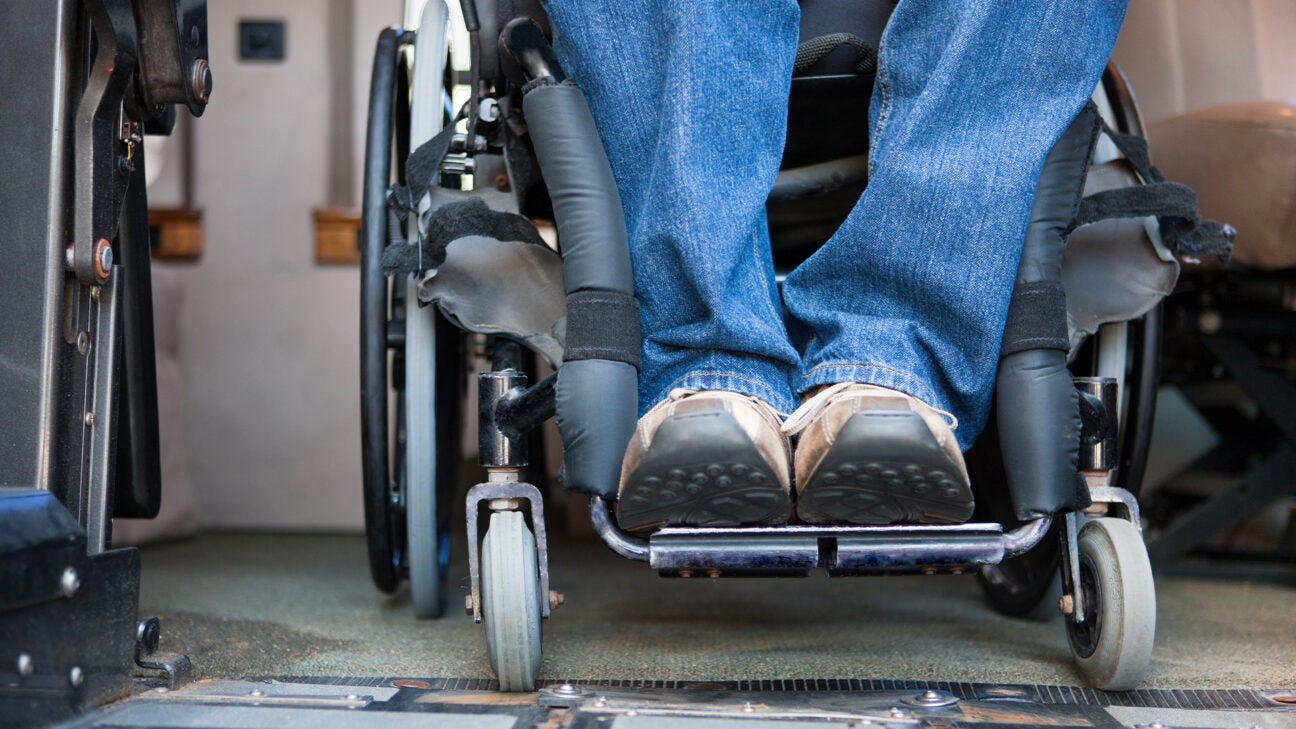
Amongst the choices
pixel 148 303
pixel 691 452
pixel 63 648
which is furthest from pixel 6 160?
pixel 691 452

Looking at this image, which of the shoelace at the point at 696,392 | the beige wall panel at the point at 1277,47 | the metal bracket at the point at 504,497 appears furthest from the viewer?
the beige wall panel at the point at 1277,47

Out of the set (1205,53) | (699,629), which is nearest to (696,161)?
(699,629)

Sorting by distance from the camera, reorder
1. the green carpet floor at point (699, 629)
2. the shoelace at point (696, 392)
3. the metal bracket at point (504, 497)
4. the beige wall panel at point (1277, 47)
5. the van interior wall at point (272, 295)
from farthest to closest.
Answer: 1. the van interior wall at point (272, 295)
2. the beige wall panel at point (1277, 47)
3. the green carpet floor at point (699, 629)
4. the metal bracket at point (504, 497)
5. the shoelace at point (696, 392)

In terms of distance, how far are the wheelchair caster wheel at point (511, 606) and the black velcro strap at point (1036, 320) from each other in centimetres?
44

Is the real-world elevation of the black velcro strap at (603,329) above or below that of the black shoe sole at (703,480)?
above

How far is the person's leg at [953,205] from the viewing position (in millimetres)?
875

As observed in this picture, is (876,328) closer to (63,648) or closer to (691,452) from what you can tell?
(691,452)

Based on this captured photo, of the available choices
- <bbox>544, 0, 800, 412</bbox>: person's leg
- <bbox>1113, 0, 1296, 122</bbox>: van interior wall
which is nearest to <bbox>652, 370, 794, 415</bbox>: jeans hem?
<bbox>544, 0, 800, 412</bbox>: person's leg

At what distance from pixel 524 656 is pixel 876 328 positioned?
40cm

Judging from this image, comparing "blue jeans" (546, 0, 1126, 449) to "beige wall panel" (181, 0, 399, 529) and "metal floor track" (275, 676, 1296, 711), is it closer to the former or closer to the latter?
"metal floor track" (275, 676, 1296, 711)

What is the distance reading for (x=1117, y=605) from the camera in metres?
0.94

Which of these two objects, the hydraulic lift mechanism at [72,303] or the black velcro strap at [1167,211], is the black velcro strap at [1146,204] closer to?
the black velcro strap at [1167,211]

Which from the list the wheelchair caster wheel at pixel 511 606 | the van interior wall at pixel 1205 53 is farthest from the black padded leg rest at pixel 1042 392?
the van interior wall at pixel 1205 53

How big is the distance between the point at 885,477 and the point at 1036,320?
0.23m
